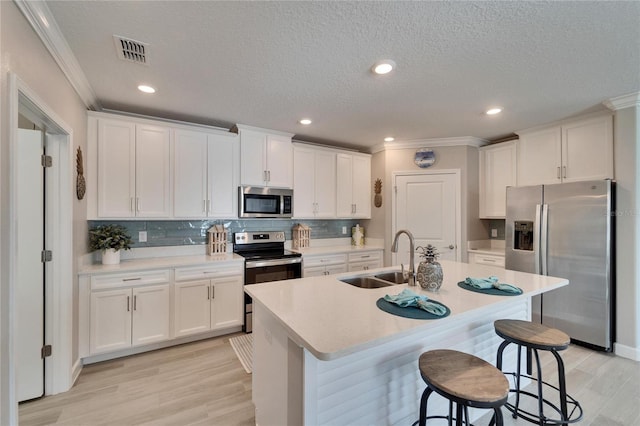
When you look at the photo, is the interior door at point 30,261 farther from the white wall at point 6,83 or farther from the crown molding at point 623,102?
the crown molding at point 623,102

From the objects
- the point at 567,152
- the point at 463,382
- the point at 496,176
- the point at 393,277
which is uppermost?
the point at 567,152

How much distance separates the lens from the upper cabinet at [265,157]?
11.4ft

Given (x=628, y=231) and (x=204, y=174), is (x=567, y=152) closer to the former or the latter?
(x=628, y=231)

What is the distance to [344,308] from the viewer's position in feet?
4.88

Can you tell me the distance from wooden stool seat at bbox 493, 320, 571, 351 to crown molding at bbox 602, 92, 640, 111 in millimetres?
2489

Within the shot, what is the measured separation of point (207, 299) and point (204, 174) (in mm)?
1429

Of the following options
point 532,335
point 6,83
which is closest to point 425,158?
point 532,335

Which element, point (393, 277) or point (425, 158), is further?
point (425, 158)

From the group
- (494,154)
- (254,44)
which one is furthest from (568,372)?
(254,44)

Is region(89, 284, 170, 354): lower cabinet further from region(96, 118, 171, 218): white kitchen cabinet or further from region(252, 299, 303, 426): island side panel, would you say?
region(252, 299, 303, 426): island side panel

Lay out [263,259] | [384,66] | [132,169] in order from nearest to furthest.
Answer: [384,66] < [132,169] < [263,259]

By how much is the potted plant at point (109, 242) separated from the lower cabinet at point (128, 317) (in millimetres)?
380

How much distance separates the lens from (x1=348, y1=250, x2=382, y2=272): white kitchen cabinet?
13.4 feet

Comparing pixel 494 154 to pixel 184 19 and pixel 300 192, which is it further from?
pixel 184 19
